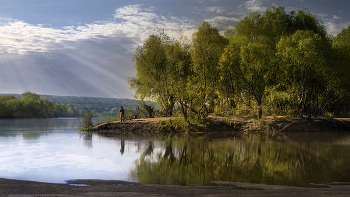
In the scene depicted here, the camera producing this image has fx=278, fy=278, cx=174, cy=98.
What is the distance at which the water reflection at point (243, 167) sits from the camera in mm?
8750

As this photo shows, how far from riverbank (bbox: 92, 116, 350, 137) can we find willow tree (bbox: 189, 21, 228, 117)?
159 cm

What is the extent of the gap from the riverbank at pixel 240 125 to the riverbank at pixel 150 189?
18.7 m

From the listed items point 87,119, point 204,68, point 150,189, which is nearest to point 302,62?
point 204,68

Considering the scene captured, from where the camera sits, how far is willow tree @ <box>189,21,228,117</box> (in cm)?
2773

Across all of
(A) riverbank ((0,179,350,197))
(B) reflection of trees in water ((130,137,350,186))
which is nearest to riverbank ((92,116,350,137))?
(B) reflection of trees in water ((130,137,350,186))

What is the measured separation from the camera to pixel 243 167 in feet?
34.7

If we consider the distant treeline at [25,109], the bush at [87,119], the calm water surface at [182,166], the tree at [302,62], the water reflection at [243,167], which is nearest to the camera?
the water reflection at [243,167]

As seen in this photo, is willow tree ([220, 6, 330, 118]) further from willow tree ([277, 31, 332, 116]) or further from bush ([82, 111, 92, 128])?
bush ([82, 111, 92, 128])

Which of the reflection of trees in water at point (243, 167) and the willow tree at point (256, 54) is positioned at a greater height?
the willow tree at point (256, 54)

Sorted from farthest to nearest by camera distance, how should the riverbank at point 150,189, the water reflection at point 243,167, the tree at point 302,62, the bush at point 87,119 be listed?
1. the bush at point 87,119
2. the tree at point 302,62
3. the water reflection at point 243,167
4. the riverbank at point 150,189

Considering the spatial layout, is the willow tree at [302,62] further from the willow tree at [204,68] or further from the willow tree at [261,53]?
the willow tree at [204,68]

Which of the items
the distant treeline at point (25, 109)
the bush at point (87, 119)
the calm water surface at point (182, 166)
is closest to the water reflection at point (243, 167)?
the calm water surface at point (182, 166)

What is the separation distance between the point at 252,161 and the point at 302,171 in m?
2.27

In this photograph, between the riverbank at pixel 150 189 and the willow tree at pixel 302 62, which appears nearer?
the riverbank at pixel 150 189
